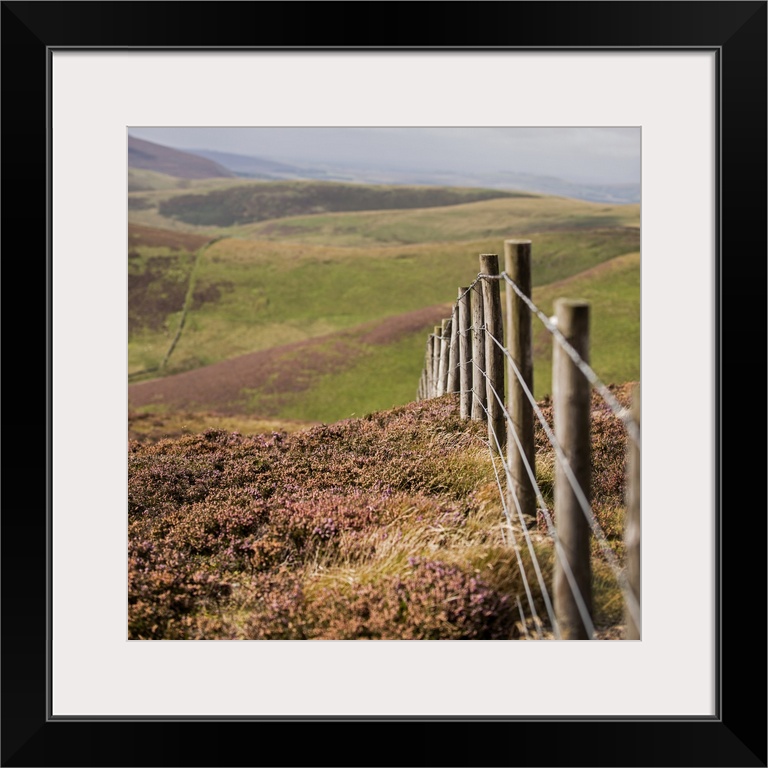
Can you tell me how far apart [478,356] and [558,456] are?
14.4 ft

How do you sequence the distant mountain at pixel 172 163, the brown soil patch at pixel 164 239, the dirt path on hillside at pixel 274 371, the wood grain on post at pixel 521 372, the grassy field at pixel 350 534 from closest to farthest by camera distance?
the grassy field at pixel 350 534, the wood grain on post at pixel 521 372, the dirt path on hillside at pixel 274 371, the brown soil patch at pixel 164 239, the distant mountain at pixel 172 163

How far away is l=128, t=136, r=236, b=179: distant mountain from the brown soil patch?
432 inches

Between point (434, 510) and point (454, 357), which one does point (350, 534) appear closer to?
point (434, 510)

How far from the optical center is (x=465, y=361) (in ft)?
32.7

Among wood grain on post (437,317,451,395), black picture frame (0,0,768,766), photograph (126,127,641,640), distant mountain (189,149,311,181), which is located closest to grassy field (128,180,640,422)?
photograph (126,127,641,640)

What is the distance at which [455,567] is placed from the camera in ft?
17.7

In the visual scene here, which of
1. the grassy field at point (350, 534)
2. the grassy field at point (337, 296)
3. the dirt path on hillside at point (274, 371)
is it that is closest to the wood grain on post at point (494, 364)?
the grassy field at point (350, 534)

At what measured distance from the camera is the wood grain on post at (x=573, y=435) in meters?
4.29

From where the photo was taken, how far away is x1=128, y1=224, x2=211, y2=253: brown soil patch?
170 feet

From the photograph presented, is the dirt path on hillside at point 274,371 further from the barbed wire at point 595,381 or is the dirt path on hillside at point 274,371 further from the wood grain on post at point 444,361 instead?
the barbed wire at point 595,381

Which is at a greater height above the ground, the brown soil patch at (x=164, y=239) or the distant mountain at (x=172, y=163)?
the distant mountain at (x=172, y=163)

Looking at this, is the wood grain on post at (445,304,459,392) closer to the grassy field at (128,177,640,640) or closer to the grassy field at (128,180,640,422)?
the grassy field at (128,177,640,640)

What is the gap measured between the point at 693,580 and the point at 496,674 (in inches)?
58.0
